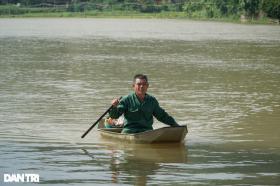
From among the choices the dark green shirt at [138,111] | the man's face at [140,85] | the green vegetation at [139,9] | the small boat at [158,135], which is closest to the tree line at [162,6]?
the green vegetation at [139,9]

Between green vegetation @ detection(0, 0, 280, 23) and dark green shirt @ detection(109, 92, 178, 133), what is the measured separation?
6091 cm

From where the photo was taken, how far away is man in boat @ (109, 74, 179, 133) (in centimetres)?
1044

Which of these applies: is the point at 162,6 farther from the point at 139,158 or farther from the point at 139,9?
the point at 139,158

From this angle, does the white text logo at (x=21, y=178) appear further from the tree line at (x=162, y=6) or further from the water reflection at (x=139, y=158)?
the tree line at (x=162, y=6)

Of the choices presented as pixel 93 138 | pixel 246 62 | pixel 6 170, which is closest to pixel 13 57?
pixel 246 62

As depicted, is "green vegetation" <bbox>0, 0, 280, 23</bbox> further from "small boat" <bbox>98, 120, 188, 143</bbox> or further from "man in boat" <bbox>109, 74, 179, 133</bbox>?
"man in boat" <bbox>109, 74, 179, 133</bbox>

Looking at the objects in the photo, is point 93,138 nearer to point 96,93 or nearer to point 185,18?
point 96,93

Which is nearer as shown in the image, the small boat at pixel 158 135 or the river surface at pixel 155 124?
the river surface at pixel 155 124

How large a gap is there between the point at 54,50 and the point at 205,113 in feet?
61.1

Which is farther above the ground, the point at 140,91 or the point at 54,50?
the point at 140,91

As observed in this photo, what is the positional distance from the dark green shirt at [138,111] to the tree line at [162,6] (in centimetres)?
6085

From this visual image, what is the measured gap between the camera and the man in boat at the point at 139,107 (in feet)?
34.2

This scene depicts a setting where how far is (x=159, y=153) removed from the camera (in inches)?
421

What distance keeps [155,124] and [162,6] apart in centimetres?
8482
